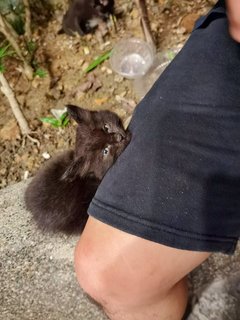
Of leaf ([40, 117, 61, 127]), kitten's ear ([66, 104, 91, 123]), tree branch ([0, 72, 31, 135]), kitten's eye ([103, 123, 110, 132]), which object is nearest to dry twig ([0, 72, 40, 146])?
tree branch ([0, 72, 31, 135])

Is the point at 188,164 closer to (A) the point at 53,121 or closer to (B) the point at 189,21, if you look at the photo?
(A) the point at 53,121

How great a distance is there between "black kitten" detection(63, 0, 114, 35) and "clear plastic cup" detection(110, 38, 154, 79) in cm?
34

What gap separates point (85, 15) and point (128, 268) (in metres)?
2.43

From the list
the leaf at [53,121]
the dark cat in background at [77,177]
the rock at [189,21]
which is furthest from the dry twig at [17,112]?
the rock at [189,21]

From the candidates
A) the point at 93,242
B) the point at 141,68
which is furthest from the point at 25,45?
the point at 93,242

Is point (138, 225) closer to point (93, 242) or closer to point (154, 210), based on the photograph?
point (154, 210)

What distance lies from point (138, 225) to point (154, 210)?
0.07 metres

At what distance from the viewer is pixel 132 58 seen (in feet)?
9.80

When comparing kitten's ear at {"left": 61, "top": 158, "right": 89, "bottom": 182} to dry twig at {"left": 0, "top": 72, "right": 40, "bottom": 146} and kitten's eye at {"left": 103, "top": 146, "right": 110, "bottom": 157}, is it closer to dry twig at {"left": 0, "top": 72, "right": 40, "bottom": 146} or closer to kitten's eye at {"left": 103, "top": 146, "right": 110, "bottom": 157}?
kitten's eye at {"left": 103, "top": 146, "right": 110, "bottom": 157}

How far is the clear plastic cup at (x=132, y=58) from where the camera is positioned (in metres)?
2.88

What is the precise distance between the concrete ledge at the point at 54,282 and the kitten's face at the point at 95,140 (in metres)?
0.49

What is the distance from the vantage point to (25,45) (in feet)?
9.85

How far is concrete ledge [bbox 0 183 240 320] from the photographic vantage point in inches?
71.5

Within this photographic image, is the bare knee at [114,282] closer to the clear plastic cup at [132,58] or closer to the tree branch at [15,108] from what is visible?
the tree branch at [15,108]
